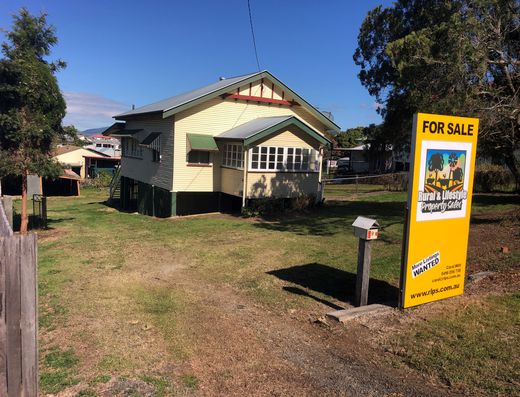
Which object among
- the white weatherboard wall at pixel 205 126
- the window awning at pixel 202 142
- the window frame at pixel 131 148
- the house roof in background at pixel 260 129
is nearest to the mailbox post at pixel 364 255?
the house roof in background at pixel 260 129

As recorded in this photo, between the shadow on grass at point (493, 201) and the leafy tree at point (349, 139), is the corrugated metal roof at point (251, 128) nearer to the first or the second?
the shadow on grass at point (493, 201)

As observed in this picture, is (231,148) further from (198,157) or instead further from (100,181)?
(100,181)

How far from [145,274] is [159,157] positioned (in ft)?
40.1

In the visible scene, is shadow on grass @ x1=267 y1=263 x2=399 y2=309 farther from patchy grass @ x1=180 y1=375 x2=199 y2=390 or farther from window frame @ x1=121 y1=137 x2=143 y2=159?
window frame @ x1=121 y1=137 x2=143 y2=159

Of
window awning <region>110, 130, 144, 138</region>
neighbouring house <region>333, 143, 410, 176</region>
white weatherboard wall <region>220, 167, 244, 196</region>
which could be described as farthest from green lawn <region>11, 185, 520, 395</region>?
neighbouring house <region>333, 143, 410, 176</region>

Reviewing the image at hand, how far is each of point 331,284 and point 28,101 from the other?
11.5 m

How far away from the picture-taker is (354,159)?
200ft

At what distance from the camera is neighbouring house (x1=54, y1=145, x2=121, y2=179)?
5319cm

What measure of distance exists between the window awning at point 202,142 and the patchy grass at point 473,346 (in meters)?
14.3

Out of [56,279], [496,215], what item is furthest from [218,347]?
[496,215]

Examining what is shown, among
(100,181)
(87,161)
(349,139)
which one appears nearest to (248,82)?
(100,181)

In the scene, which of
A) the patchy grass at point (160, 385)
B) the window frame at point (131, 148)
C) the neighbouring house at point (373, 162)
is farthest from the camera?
the neighbouring house at point (373, 162)

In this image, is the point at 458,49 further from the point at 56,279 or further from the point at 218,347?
the point at 56,279

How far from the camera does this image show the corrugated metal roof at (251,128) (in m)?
18.3
